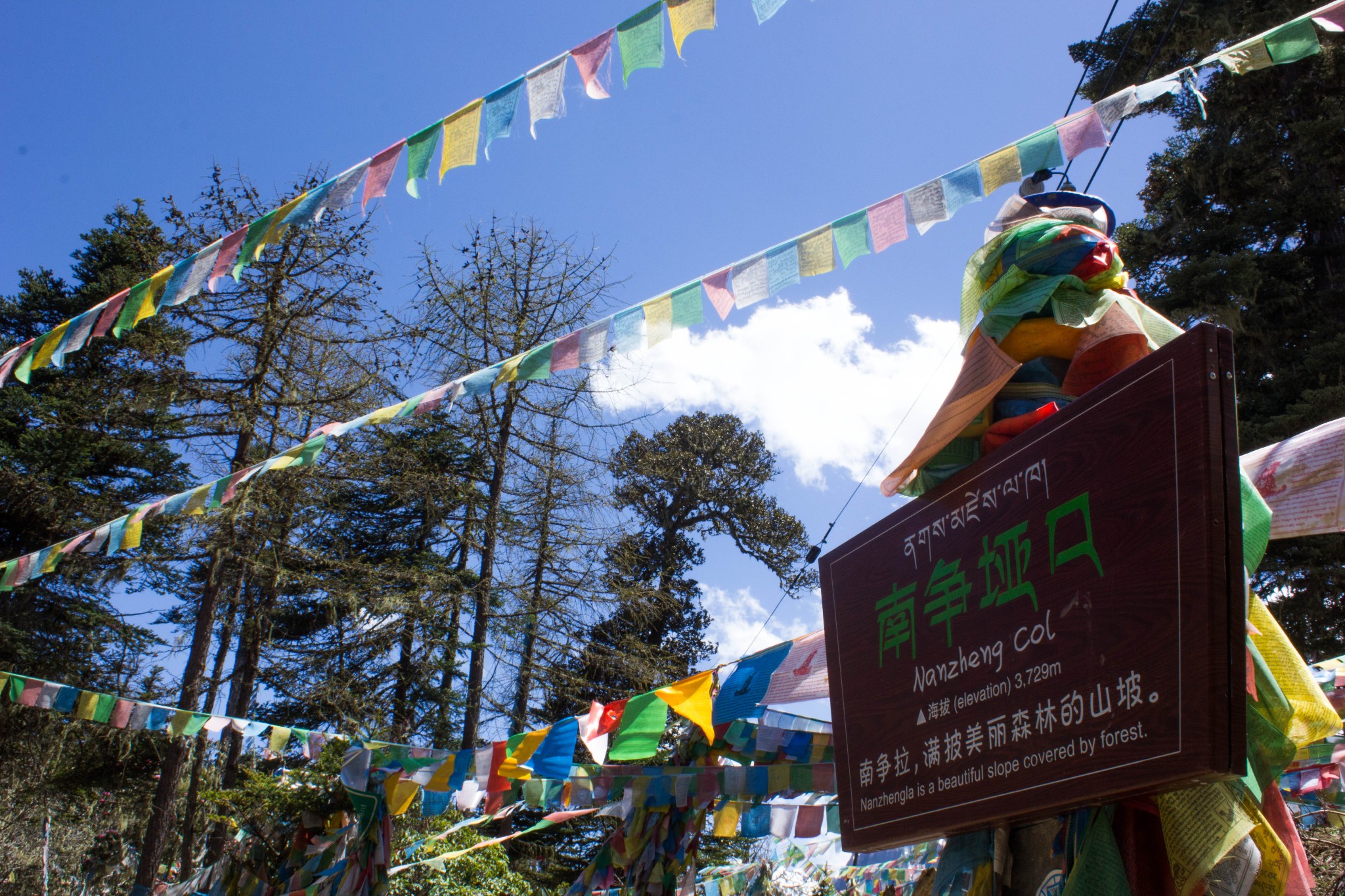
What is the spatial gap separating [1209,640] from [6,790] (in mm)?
19727

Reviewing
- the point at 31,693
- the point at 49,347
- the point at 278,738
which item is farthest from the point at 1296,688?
the point at 31,693

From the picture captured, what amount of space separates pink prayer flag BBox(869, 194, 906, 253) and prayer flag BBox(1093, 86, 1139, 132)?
1.00m

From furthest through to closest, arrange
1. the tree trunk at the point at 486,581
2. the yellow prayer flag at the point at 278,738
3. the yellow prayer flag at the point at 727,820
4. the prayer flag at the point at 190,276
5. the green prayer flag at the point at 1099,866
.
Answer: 1. the tree trunk at the point at 486,581
2. the yellow prayer flag at the point at 278,738
3. the yellow prayer flag at the point at 727,820
4. the prayer flag at the point at 190,276
5. the green prayer flag at the point at 1099,866

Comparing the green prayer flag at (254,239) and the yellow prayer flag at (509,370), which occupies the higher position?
the green prayer flag at (254,239)

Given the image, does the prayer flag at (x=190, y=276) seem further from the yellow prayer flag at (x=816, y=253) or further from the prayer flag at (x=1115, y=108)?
the prayer flag at (x=1115, y=108)

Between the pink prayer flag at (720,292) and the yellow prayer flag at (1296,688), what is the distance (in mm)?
3432

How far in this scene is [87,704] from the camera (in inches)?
378

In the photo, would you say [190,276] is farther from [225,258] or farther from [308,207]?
[308,207]

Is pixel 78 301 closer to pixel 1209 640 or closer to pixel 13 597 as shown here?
pixel 13 597

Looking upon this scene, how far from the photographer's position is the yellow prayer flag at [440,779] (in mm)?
7320

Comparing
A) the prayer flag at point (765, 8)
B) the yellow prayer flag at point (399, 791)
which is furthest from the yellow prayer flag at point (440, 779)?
the prayer flag at point (765, 8)

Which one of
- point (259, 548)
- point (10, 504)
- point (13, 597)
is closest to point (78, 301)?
point (10, 504)

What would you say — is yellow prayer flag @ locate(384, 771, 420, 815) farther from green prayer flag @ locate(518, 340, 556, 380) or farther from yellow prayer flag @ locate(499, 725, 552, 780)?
green prayer flag @ locate(518, 340, 556, 380)

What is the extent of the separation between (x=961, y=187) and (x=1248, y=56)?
1.43 m
